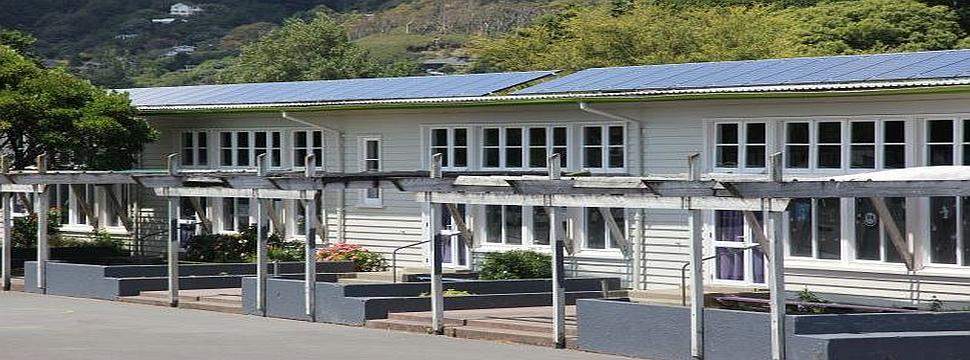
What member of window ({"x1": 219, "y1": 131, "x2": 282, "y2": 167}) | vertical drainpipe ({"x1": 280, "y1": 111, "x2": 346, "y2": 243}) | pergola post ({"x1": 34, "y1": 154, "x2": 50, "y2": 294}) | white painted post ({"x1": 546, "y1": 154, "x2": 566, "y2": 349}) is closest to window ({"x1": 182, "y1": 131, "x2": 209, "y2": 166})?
window ({"x1": 219, "y1": 131, "x2": 282, "y2": 167})

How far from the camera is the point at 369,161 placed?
32.3 metres

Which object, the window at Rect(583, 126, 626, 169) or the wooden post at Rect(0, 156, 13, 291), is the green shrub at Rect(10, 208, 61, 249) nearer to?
the wooden post at Rect(0, 156, 13, 291)

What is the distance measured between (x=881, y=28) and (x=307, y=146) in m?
33.0

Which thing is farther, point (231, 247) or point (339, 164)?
point (231, 247)

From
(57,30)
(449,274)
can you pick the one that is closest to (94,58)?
(57,30)

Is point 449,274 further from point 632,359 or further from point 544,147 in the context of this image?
point 632,359

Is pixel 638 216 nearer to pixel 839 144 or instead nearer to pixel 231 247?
pixel 839 144

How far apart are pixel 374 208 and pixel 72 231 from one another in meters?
9.56

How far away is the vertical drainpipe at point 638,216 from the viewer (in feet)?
88.8

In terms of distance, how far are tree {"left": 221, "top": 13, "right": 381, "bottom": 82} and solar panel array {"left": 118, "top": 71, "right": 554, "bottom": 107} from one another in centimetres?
4374

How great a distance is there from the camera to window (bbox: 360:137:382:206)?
3216 centimetres

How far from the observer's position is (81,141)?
34.6 meters

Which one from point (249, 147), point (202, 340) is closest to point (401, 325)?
point (202, 340)

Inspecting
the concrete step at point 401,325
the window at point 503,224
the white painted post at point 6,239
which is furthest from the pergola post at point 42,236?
the concrete step at point 401,325
